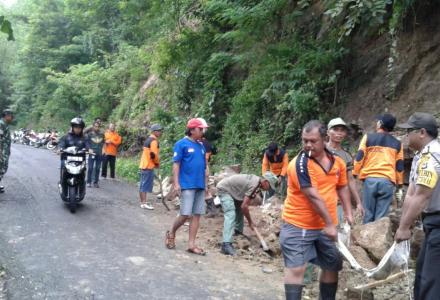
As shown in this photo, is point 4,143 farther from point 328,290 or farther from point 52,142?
point 52,142

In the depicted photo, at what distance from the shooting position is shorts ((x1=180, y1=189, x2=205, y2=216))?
6.79 meters

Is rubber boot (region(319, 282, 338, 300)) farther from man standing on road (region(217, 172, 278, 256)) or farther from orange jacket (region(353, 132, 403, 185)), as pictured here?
orange jacket (region(353, 132, 403, 185))

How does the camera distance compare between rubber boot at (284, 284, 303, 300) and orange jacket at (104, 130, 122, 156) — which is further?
orange jacket at (104, 130, 122, 156)

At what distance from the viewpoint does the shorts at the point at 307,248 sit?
4344mm

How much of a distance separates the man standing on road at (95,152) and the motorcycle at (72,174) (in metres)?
3.58

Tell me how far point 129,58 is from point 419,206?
23145 mm

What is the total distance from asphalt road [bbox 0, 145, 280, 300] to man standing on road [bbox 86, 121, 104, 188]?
118 inches

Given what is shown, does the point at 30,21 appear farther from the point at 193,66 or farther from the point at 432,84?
the point at 432,84

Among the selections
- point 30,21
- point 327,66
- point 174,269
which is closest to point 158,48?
point 327,66

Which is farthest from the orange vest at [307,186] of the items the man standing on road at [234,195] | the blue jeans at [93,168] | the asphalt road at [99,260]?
the blue jeans at [93,168]

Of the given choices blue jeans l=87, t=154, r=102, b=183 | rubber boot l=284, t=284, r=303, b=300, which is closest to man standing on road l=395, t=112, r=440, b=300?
rubber boot l=284, t=284, r=303, b=300

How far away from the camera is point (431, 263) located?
3.92 metres

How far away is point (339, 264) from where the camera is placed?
4531mm

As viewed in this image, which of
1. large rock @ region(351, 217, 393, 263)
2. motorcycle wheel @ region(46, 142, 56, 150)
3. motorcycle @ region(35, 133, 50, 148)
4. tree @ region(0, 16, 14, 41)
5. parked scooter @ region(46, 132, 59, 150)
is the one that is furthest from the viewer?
motorcycle @ region(35, 133, 50, 148)
